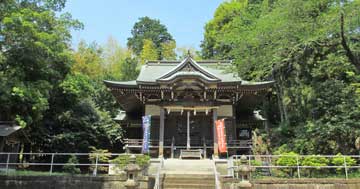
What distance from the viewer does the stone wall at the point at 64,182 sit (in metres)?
10.8

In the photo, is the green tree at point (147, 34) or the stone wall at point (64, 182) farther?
the green tree at point (147, 34)

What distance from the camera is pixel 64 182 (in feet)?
35.5

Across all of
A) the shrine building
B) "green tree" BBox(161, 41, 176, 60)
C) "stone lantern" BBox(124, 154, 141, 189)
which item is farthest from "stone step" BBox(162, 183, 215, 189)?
"green tree" BBox(161, 41, 176, 60)

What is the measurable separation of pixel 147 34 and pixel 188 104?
147 feet

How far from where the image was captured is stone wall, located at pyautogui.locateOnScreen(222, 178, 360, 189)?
1041 cm

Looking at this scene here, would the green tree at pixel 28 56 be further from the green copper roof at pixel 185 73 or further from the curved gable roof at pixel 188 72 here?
the curved gable roof at pixel 188 72

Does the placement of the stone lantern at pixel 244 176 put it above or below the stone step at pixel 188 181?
above

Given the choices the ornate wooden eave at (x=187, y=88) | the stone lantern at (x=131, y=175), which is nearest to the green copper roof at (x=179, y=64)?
the ornate wooden eave at (x=187, y=88)

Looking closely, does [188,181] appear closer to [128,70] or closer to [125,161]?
[125,161]

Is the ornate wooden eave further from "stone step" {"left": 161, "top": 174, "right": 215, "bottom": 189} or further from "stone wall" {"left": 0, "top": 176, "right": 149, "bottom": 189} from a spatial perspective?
"stone wall" {"left": 0, "top": 176, "right": 149, "bottom": 189}

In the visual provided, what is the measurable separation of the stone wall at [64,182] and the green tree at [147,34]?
4545 centimetres

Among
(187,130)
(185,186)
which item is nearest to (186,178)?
(185,186)

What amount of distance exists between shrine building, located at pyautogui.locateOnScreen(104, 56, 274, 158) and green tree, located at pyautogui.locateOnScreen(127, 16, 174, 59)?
38.6 meters

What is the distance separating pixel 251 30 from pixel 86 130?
1302cm
